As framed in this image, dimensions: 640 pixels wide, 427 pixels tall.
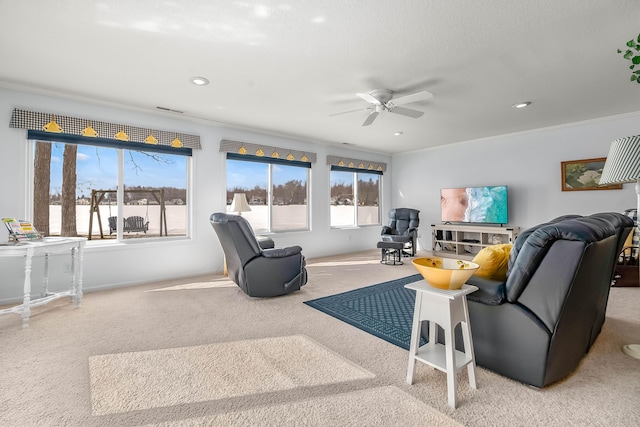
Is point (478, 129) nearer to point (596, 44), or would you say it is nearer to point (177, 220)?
point (596, 44)

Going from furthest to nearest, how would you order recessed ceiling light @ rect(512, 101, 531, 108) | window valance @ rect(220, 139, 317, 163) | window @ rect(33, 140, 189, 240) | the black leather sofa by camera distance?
window valance @ rect(220, 139, 317, 163), recessed ceiling light @ rect(512, 101, 531, 108), window @ rect(33, 140, 189, 240), the black leather sofa

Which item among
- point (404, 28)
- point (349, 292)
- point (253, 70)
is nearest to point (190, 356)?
point (349, 292)

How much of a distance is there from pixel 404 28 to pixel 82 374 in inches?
127

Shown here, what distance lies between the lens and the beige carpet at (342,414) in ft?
4.80

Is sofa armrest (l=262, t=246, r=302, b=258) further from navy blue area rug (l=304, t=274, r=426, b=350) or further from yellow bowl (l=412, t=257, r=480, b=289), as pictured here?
yellow bowl (l=412, t=257, r=480, b=289)

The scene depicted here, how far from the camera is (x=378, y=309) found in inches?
120

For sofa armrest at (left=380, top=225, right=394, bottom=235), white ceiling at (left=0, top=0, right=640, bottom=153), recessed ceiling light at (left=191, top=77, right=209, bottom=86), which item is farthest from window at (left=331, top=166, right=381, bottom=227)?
recessed ceiling light at (left=191, top=77, right=209, bottom=86)

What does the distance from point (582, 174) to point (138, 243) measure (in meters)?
6.67

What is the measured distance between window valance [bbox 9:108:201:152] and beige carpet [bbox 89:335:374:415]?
2.83 meters

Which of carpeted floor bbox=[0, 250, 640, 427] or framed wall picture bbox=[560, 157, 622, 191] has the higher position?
framed wall picture bbox=[560, 157, 622, 191]

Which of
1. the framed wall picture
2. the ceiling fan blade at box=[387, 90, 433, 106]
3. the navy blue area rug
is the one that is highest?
the ceiling fan blade at box=[387, 90, 433, 106]

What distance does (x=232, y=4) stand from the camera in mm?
1964

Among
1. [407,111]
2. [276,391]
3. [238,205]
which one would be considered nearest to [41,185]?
[238,205]

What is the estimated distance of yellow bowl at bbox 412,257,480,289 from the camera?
1.54 meters
